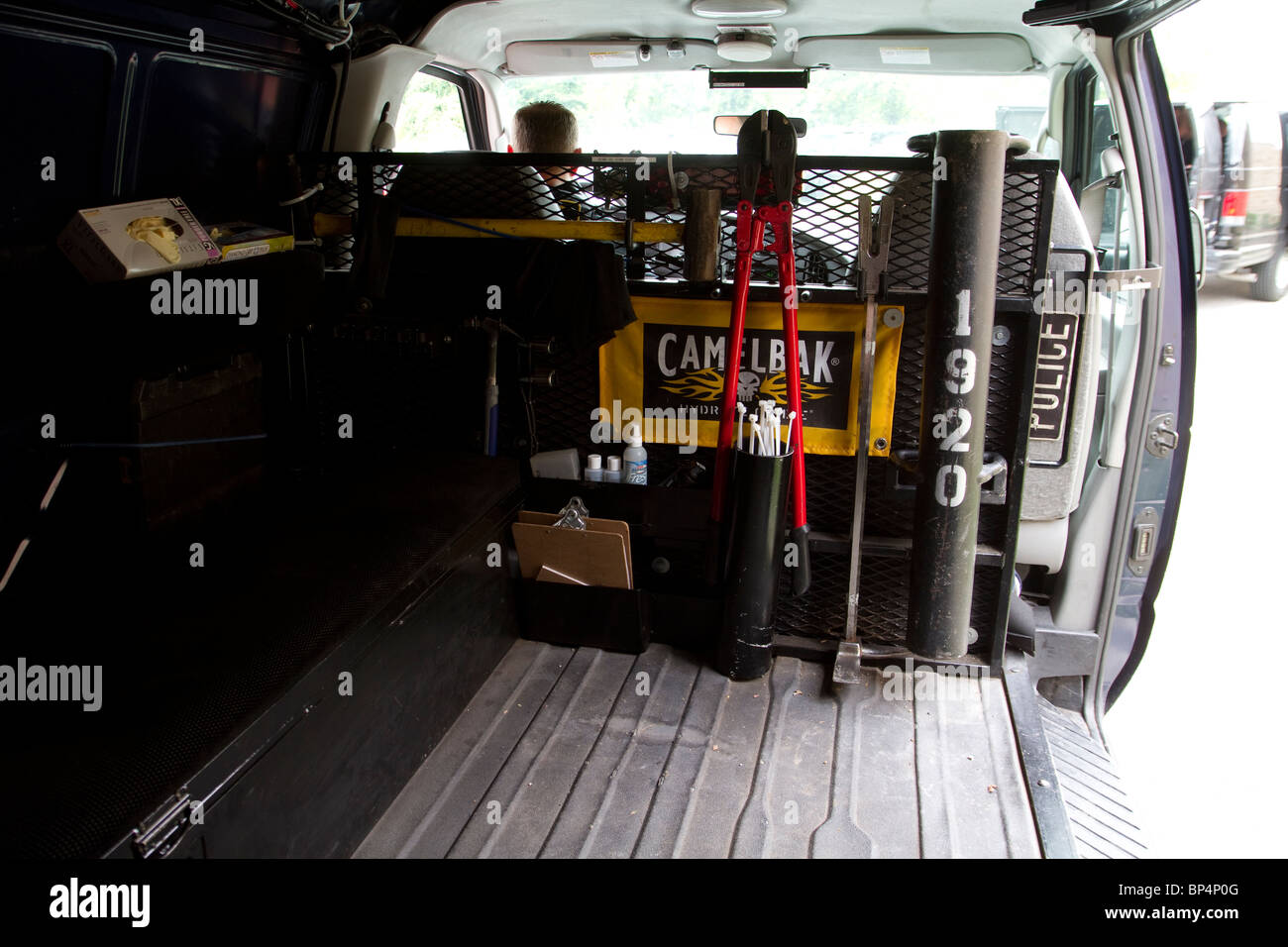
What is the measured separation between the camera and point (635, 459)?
253 cm

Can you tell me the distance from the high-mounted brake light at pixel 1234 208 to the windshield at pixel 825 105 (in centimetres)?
316

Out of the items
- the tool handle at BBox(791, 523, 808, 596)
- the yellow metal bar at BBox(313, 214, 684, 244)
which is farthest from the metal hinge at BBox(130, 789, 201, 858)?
the yellow metal bar at BBox(313, 214, 684, 244)

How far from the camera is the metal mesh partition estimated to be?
7.54 ft

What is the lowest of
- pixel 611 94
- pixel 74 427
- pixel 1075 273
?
pixel 74 427

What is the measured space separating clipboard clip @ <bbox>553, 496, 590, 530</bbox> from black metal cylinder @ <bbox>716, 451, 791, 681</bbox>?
0.43 meters

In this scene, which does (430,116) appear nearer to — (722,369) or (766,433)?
(722,369)

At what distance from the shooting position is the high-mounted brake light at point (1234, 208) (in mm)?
5684

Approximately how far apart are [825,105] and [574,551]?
6.60 ft

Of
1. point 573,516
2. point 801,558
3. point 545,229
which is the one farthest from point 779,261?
point 573,516

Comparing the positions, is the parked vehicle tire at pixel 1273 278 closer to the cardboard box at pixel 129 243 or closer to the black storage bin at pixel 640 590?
the black storage bin at pixel 640 590

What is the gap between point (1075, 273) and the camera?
2.36 meters
